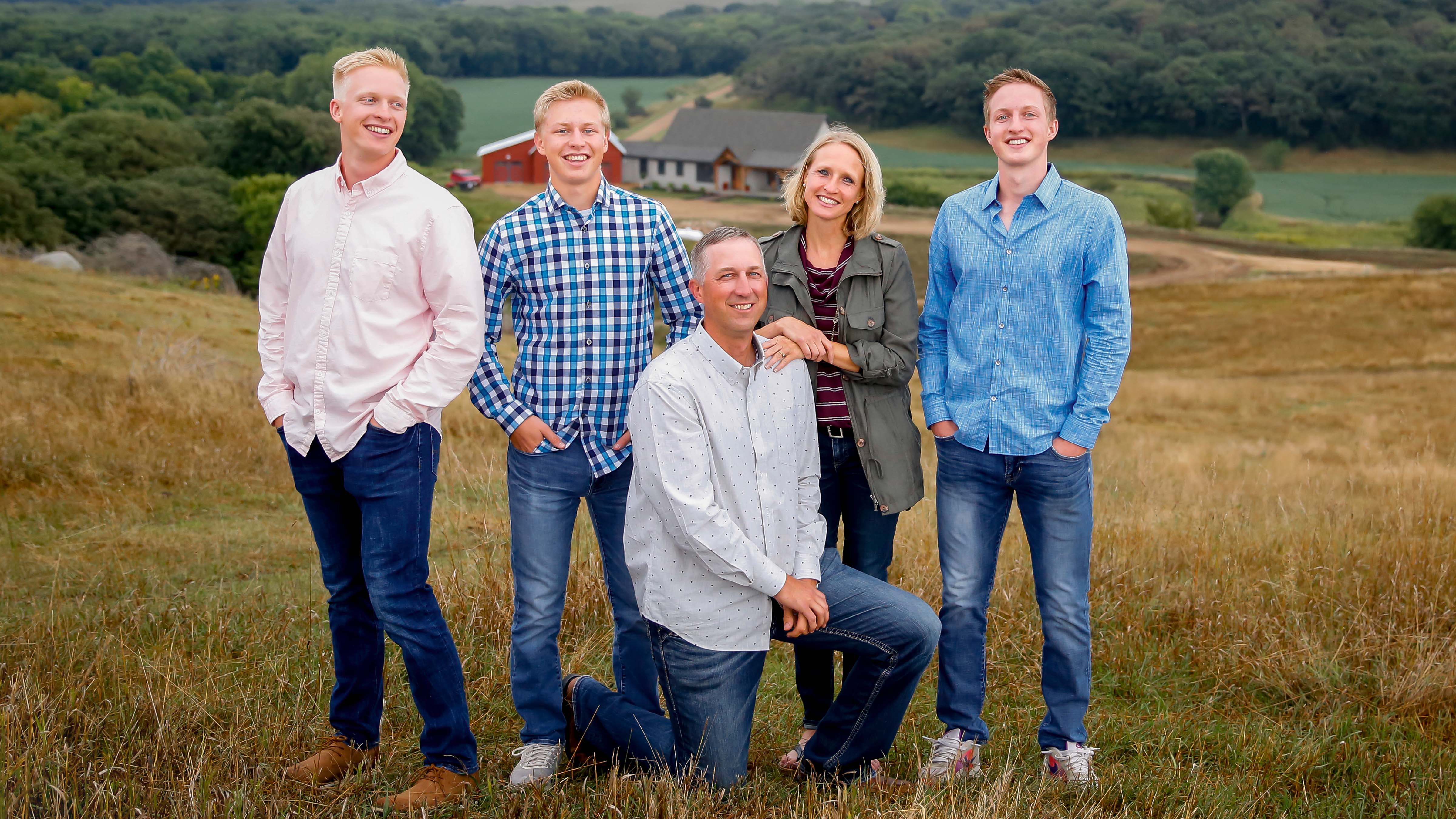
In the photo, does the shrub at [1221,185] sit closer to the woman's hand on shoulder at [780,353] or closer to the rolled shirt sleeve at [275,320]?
the woman's hand on shoulder at [780,353]

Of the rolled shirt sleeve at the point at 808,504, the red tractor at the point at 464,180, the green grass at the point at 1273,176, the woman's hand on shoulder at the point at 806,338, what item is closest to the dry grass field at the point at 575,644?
the rolled shirt sleeve at the point at 808,504

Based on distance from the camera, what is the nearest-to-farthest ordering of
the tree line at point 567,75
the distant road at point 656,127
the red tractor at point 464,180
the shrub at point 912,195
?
the tree line at point 567,75
the red tractor at point 464,180
the shrub at point 912,195
the distant road at point 656,127

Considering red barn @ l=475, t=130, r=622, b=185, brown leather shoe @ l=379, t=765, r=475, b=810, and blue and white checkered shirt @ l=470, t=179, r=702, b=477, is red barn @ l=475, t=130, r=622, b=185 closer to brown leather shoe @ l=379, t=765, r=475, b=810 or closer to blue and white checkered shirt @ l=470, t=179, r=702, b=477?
blue and white checkered shirt @ l=470, t=179, r=702, b=477

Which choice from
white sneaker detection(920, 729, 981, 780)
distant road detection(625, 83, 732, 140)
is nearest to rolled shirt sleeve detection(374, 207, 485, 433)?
white sneaker detection(920, 729, 981, 780)

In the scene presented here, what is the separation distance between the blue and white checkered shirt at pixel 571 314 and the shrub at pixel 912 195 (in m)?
59.5

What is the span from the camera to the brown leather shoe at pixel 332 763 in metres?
3.29

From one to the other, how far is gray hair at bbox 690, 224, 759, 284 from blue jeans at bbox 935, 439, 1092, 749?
1.10m

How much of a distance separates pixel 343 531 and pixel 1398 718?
4076 millimetres

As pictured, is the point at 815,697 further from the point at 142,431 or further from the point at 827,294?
the point at 142,431

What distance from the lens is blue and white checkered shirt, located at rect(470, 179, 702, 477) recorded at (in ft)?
11.6

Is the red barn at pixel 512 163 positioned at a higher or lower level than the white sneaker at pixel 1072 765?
higher

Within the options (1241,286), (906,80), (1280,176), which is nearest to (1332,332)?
(1241,286)

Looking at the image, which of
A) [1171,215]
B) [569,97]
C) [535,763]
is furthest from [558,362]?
[1171,215]

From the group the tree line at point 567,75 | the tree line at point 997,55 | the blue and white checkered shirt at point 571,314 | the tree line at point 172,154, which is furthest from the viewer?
the tree line at point 997,55
